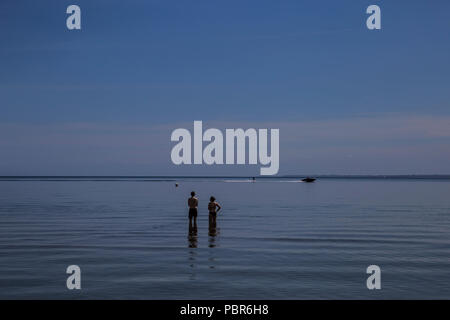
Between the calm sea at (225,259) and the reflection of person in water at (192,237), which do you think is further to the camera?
the reflection of person in water at (192,237)

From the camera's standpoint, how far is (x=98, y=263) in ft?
53.4

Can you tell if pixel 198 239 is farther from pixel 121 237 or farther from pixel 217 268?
pixel 217 268

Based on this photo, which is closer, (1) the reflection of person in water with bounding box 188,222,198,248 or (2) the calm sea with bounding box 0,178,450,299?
(2) the calm sea with bounding box 0,178,450,299

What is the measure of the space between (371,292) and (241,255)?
6468 mm

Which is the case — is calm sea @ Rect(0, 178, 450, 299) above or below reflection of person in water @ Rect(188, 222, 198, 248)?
below

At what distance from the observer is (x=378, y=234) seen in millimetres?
24750

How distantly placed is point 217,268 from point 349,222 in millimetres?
17445

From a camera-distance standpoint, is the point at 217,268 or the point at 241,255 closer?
the point at 217,268

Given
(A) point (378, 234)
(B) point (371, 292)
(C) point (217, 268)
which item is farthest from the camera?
(A) point (378, 234)

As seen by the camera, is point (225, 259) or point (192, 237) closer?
point (225, 259)

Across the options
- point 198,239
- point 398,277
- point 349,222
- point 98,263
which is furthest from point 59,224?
point 398,277

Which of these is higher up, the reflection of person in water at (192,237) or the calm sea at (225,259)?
the reflection of person in water at (192,237)
